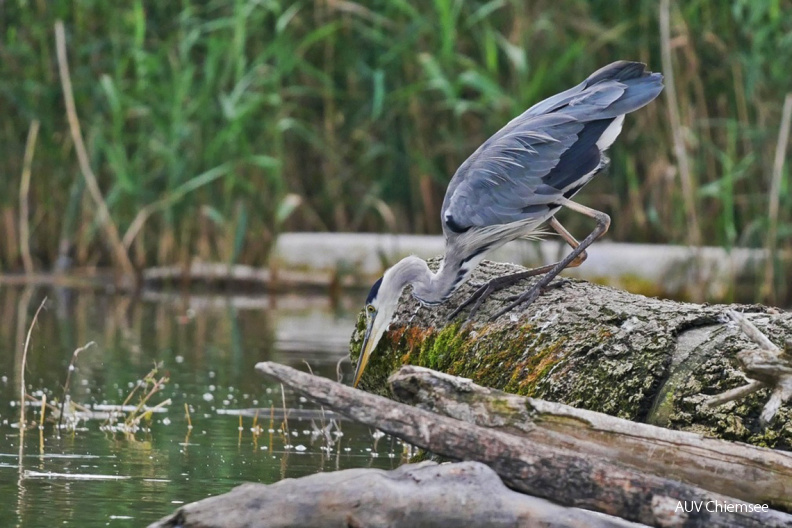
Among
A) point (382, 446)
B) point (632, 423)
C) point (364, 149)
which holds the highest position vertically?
point (364, 149)

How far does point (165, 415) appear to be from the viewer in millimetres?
6453

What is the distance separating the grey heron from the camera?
532 cm

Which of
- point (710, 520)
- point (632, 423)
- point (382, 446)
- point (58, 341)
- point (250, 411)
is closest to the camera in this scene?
point (710, 520)

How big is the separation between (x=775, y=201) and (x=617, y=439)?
274 inches

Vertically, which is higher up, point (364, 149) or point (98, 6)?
point (98, 6)

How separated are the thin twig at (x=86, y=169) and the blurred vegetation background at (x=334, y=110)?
0.45 feet

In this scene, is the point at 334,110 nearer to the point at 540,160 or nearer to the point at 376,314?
the point at 540,160

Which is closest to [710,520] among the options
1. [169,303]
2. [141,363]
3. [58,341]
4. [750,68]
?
[141,363]

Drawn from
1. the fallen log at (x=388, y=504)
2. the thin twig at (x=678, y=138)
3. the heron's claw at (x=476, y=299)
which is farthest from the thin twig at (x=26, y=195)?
the fallen log at (x=388, y=504)

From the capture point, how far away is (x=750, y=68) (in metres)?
11.0

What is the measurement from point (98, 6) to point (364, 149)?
2822 millimetres

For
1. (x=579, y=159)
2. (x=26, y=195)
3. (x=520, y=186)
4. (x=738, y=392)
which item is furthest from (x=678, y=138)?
(x=738, y=392)

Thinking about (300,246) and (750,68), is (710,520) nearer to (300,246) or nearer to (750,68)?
(750,68)

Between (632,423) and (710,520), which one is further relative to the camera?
(632,423)
